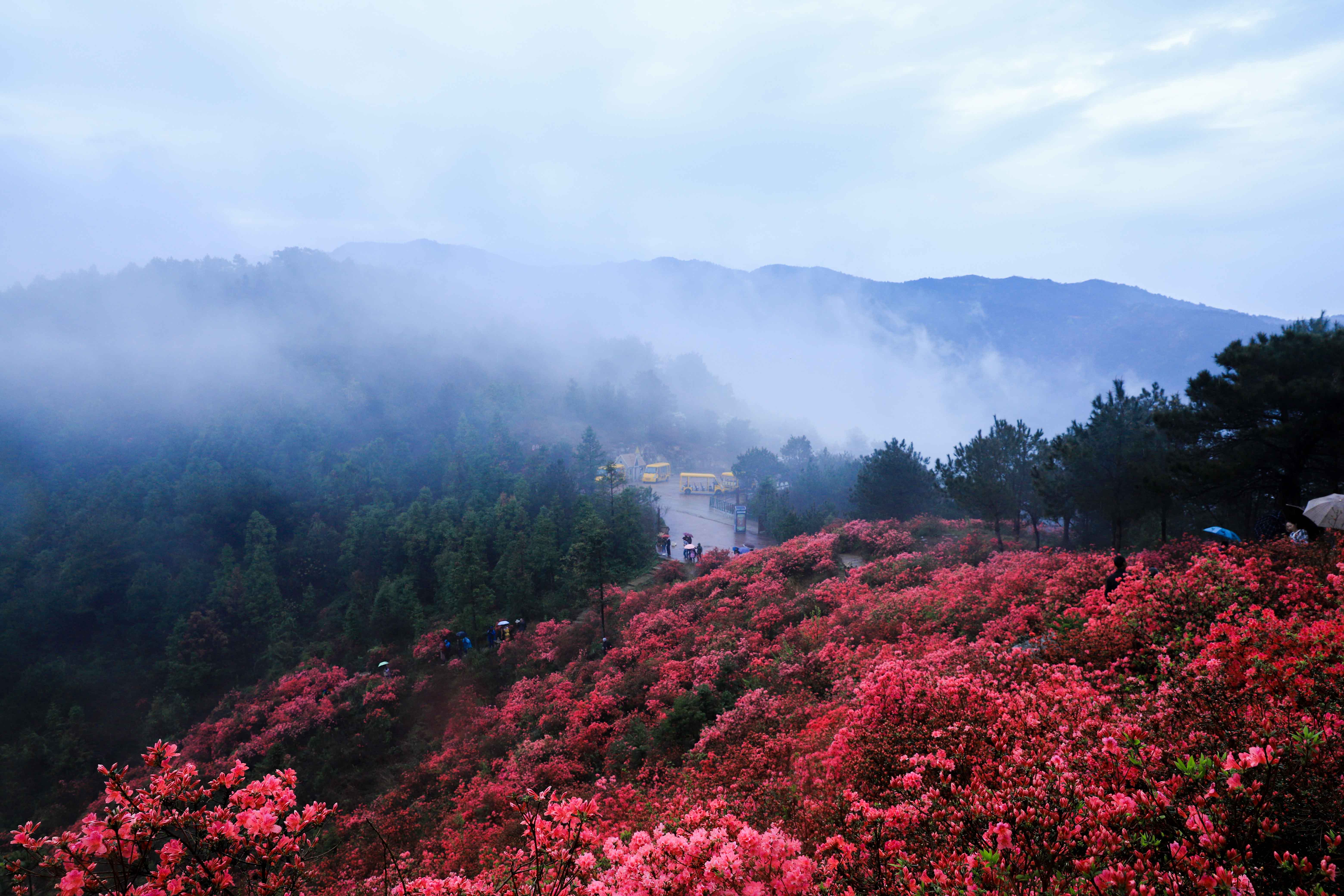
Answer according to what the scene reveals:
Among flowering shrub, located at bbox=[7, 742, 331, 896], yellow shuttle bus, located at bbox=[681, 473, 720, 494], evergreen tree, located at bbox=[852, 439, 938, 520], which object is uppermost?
flowering shrub, located at bbox=[7, 742, 331, 896]

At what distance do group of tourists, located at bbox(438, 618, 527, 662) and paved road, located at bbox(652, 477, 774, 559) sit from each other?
12918mm

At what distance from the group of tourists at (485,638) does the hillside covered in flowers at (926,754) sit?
735 centimetres

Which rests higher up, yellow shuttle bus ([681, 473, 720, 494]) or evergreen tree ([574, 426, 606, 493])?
evergreen tree ([574, 426, 606, 493])

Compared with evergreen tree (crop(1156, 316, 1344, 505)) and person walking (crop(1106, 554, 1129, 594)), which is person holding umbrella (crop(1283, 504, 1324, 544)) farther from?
person walking (crop(1106, 554, 1129, 594))

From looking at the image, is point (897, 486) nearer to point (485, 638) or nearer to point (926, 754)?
point (485, 638)

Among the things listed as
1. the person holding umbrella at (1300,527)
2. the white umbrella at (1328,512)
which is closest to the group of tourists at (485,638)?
the person holding umbrella at (1300,527)

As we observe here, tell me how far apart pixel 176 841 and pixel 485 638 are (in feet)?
86.4

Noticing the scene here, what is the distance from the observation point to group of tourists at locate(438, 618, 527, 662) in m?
26.0

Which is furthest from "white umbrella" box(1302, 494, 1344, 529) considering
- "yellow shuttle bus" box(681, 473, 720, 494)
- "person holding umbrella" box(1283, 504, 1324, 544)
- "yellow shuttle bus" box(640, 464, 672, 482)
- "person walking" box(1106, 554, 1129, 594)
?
"yellow shuttle bus" box(640, 464, 672, 482)

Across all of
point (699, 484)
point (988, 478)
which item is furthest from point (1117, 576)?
point (699, 484)

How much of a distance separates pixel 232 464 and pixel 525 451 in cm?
2772

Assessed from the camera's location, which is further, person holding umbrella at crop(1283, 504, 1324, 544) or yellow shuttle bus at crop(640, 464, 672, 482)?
yellow shuttle bus at crop(640, 464, 672, 482)

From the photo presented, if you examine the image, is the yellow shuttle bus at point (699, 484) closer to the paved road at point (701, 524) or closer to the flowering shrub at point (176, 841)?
the paved road at point (701, 524)

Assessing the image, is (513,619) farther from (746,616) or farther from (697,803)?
(697,803)
